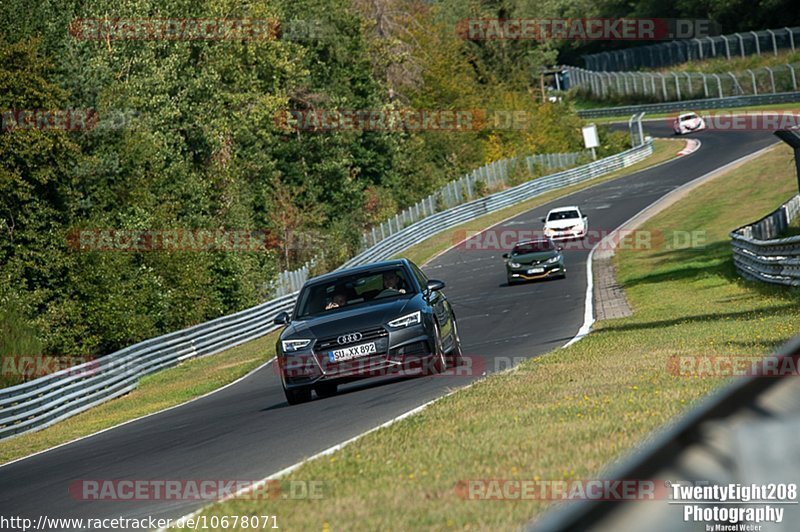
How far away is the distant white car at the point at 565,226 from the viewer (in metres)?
47.7

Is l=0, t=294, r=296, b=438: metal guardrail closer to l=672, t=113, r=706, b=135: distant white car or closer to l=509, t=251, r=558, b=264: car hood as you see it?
l=509, t=251, r=558, b=264: car hood

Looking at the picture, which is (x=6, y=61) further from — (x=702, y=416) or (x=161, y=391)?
(x=702, y=416)

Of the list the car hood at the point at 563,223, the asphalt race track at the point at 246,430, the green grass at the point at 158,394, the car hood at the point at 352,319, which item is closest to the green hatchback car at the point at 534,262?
the asphalt race track at the point at 246,430

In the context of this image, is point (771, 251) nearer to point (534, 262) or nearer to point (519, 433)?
point (534, 262)

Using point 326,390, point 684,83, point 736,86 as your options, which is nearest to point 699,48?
point 684,83

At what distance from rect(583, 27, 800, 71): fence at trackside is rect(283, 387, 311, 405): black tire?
270 feet

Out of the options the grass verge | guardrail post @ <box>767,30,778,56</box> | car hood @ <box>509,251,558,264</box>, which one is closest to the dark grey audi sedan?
the grass verge

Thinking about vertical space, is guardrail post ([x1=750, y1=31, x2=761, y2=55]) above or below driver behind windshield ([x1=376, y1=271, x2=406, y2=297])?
above

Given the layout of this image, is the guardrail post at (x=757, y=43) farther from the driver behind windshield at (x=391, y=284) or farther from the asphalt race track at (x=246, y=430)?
the driver behind windshield at (x=391, y=284)

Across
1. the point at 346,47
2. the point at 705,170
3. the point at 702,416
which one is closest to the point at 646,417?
the point at 702,416

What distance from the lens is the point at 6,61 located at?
135ft

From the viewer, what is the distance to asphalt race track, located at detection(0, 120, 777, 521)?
10039mm

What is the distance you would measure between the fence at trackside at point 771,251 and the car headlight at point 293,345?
11.2m

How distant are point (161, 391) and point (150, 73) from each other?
24710 millimetres
